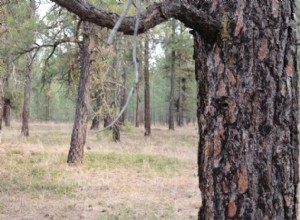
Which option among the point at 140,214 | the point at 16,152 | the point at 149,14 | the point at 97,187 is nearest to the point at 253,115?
the point at 149,14

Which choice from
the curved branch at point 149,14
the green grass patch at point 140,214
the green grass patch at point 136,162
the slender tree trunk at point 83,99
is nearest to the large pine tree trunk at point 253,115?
the curved branch at point 149,14

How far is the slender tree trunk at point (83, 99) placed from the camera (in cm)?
1109

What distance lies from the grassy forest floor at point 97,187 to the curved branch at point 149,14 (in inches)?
87.8

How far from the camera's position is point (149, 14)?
1999mm

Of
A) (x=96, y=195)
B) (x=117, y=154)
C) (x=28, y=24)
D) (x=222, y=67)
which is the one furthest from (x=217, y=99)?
(x=117, y=154)

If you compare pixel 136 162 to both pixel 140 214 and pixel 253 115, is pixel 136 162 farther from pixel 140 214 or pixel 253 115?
pixel 253 115

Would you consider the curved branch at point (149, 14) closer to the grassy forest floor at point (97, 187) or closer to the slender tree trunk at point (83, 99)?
the grassy forest floor at point (97, 187)

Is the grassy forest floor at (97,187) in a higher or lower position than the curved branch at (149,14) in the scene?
lower

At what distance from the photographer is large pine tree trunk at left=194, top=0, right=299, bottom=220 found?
6.86 ft

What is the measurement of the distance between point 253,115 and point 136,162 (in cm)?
1031

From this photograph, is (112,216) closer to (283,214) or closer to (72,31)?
(283,214)

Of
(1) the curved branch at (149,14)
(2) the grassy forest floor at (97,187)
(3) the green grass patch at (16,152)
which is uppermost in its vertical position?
(1) the curved branch at (149,14)

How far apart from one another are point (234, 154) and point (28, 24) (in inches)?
348

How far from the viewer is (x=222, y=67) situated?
7.09ft
